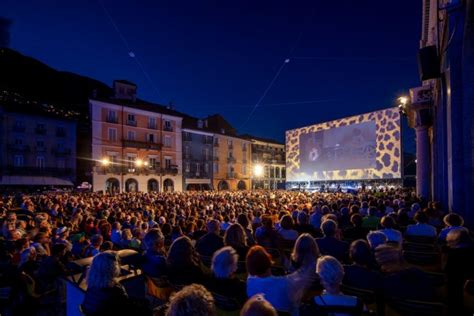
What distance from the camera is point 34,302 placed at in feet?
16.1

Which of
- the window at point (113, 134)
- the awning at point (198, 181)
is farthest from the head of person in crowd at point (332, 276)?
the awning at point (198, 181)

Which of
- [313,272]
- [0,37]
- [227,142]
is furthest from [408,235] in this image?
[0,37]

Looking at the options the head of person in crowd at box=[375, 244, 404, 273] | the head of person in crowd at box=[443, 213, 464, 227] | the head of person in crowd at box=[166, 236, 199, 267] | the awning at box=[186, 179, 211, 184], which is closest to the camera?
the head of person in crowd at box=[375, 244, 404, 273]

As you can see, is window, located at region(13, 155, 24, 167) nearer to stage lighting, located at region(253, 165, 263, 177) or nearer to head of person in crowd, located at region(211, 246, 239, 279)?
stage lighting, located at region(253, 165, 263, 177)

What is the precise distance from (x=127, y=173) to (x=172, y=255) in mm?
38234

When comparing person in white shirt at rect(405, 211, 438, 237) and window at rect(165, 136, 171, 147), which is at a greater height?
window at rect(165, 136, 171, 147)

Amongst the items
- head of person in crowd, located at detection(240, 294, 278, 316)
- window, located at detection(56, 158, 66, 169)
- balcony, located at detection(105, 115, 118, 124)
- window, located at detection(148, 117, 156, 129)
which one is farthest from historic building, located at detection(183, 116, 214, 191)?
head of person in crowd, located at detection(240, 294, 278, 316)

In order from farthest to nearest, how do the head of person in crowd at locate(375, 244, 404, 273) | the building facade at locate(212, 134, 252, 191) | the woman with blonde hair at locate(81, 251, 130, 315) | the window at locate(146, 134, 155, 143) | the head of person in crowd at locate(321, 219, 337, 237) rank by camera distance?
the building facade at locate(212, 134, 252, 191), the window at locate(146, 134, 155, 143), the head of person in crowd at locate(321, 219, 337, 237), the head of person in crowd at locate(375, 244, 404, 273), the woman with blonde hair at locate(81, 251, 130, 315)

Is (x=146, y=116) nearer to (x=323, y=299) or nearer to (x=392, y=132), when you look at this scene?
(x=392, y=132)

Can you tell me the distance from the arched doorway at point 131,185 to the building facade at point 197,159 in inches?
331

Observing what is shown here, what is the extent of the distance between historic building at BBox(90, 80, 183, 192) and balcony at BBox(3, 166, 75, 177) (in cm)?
411

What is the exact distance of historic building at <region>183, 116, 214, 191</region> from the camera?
48844 millimetres

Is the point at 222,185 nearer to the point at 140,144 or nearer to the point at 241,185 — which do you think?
the point at 241,185

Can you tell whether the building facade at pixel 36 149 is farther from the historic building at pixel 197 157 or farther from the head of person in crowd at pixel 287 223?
the head of person in crowd at pixel 287 223
